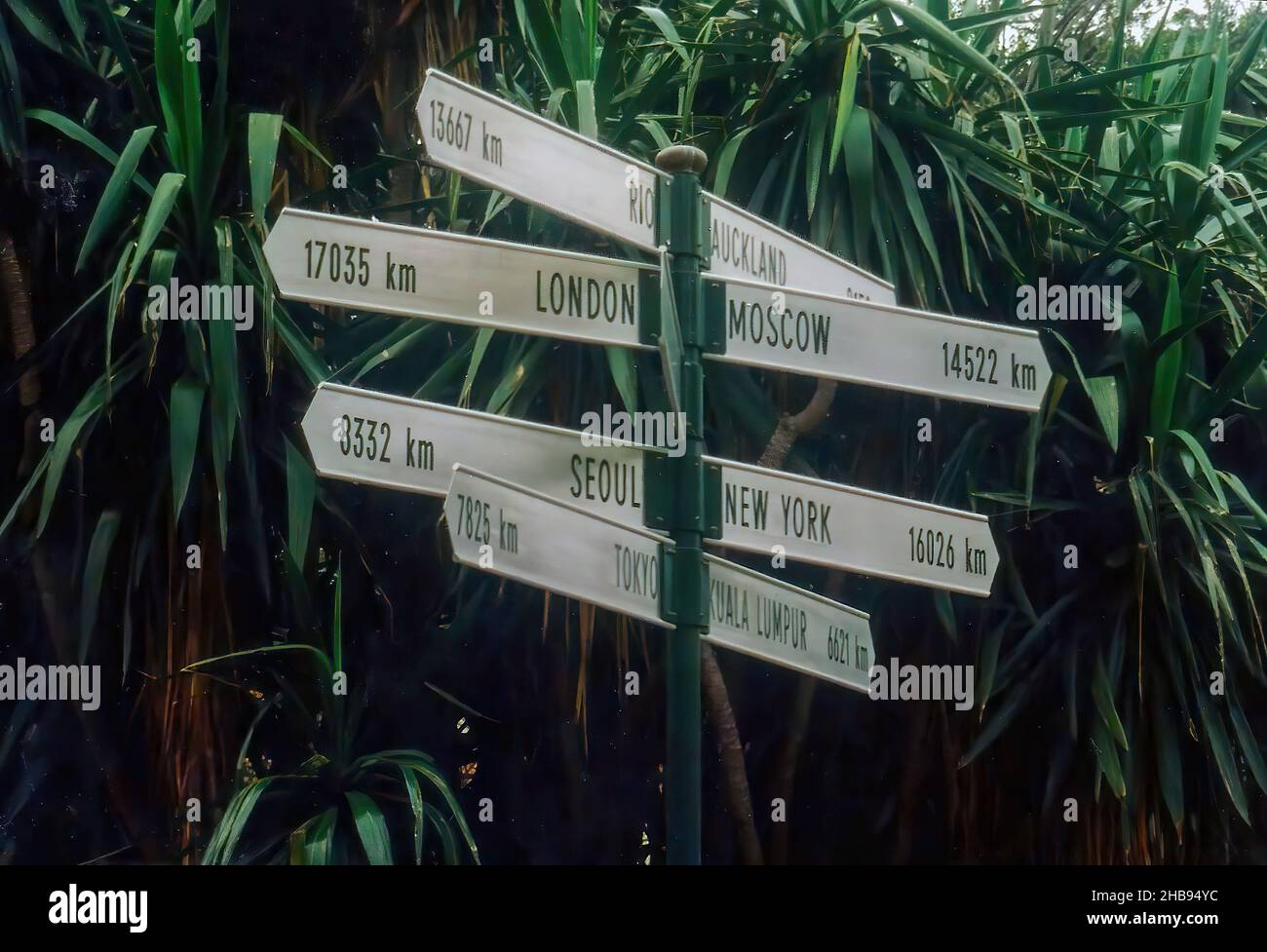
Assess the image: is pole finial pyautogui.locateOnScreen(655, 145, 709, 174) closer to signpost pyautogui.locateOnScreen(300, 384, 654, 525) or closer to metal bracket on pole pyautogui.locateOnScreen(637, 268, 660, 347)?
metal bracket on pole pyautogui.locateOnScreen(637, 268, 660, 347)

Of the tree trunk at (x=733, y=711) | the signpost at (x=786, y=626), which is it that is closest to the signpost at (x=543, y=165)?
the signpost at (x=786, y=626)

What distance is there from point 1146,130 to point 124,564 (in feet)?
11.9

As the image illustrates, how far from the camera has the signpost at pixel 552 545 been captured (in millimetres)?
2346

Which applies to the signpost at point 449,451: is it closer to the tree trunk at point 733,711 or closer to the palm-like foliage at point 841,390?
the palm-like foliage at point 841,390

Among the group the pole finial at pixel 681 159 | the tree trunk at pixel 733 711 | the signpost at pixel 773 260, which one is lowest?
the tree trunk at pixel 733 711

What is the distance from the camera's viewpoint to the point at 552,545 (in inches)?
96.9

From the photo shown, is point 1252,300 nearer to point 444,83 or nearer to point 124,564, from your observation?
point 444,83

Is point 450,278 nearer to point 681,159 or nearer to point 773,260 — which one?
point 681,159

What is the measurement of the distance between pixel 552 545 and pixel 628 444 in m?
0.27

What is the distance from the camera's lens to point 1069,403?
14.6 ft

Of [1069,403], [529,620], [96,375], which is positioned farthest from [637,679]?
[96,375]

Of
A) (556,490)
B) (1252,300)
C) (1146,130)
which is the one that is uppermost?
(1146,130)

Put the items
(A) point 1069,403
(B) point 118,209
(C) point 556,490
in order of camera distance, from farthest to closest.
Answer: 1. (A) point 1069,403
2. (B) point 118,209
3. (C) point 556,490
